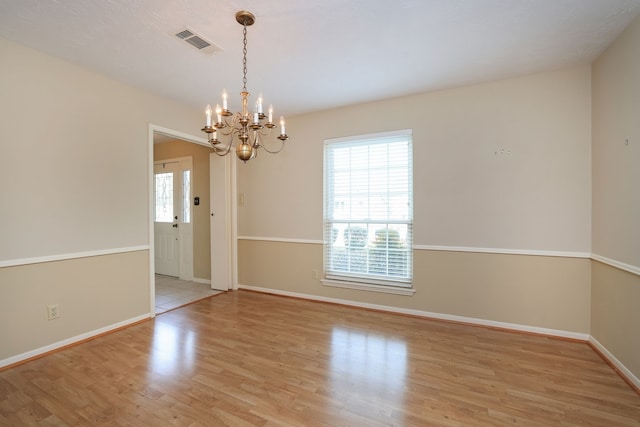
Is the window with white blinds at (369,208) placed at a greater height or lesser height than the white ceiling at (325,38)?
lesser

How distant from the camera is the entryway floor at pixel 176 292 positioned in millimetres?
3979

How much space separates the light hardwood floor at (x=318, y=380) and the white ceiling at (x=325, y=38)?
2642mm

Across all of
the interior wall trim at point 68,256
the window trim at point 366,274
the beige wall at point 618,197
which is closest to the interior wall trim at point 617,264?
the beige wall at point 618,197

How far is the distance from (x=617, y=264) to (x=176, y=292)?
5150 mm

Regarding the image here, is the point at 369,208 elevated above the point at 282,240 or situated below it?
above

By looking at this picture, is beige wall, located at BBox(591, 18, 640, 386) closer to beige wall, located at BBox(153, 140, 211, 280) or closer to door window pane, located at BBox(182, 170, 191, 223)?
beige wall, located at BBox(153, 140, 211, 280)

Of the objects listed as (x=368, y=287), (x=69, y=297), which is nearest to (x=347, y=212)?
(x=368, y=287)

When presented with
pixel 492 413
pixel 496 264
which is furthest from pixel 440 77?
pixel 492 413

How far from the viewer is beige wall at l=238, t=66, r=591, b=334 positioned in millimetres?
2844

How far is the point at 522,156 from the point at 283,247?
314cm

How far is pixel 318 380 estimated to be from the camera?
7.20 ft

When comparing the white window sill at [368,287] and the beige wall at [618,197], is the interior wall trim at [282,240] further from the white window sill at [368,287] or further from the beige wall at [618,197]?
the beige wall at [618,197]

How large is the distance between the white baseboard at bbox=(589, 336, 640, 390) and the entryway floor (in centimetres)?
450

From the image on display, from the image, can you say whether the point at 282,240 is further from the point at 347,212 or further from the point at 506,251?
the point at 506,251
